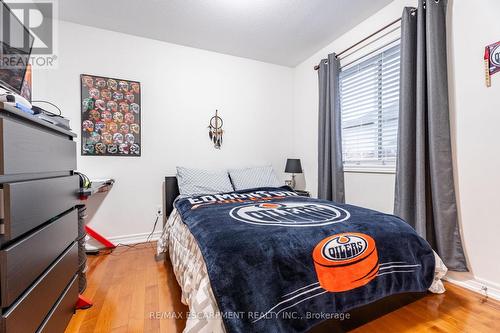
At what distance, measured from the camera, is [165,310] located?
4.58 feet

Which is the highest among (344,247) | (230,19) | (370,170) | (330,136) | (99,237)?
(230,19)

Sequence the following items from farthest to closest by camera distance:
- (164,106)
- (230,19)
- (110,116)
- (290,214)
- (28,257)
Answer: (164,106) → (110,116) → (230,19) → (290,214) → (28,257)

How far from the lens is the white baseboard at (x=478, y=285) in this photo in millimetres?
1510

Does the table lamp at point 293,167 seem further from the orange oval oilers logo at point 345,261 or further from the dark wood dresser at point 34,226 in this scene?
the dark wood dresser at point 34,226

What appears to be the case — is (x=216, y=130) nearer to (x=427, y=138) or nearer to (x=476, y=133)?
(x=427, y=138)

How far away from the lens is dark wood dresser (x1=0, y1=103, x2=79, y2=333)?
0.69 metres

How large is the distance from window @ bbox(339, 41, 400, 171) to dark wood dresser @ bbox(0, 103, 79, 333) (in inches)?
99.5

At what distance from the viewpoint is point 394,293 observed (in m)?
1.29

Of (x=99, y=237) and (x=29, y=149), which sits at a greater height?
(x=29, y=149)

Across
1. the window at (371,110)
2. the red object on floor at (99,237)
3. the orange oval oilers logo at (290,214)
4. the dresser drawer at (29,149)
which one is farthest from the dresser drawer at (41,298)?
the window at (371,110)

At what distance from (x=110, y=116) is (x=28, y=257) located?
6.78 ft

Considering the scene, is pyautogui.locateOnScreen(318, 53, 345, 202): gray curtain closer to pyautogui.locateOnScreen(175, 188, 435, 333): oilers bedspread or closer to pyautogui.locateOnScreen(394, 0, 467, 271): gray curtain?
pyautogui.locateOnScreen(394, 0, 467, 271): gray curtain

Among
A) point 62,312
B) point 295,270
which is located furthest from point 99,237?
point 295,270

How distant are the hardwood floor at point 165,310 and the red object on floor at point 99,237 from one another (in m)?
0.57
